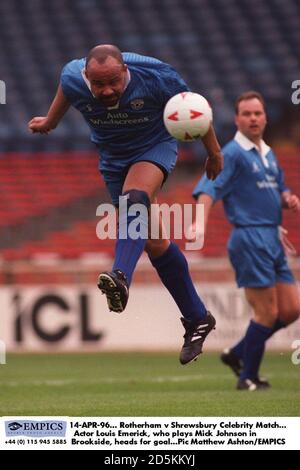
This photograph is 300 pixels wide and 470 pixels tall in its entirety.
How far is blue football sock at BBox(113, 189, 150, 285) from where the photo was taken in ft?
18.5

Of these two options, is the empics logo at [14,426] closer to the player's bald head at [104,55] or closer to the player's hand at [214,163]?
the player's hand at [214,163]

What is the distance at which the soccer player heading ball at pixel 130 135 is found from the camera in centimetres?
554

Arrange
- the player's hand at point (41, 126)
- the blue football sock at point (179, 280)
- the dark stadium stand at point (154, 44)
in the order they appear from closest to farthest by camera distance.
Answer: the player's hand at point (41, 126) < the blue football sock at point (179, 280) < the dark stadium stand at point (154, 44)

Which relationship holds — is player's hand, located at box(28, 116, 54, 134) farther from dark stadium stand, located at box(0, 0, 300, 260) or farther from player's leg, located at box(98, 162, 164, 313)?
dark stadium stand, located at box(0, 0, 300, 260)

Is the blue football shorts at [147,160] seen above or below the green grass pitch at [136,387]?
above

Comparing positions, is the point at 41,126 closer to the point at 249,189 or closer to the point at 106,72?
the point at 106,72

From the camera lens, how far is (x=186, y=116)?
216 inches

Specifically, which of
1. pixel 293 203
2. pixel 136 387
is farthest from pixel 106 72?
pixel 136 387

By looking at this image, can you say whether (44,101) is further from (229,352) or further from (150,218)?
(150,218)

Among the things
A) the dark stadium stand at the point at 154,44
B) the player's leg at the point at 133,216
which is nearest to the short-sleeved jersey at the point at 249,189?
the player's leg at the point at 133,216

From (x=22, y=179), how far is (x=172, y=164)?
30.6 ft

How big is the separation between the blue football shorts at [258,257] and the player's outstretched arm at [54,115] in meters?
2.12

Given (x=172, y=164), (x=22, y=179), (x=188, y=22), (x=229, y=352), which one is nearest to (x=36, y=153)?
(x=22, y=179)

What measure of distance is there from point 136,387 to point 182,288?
6.55 feet
